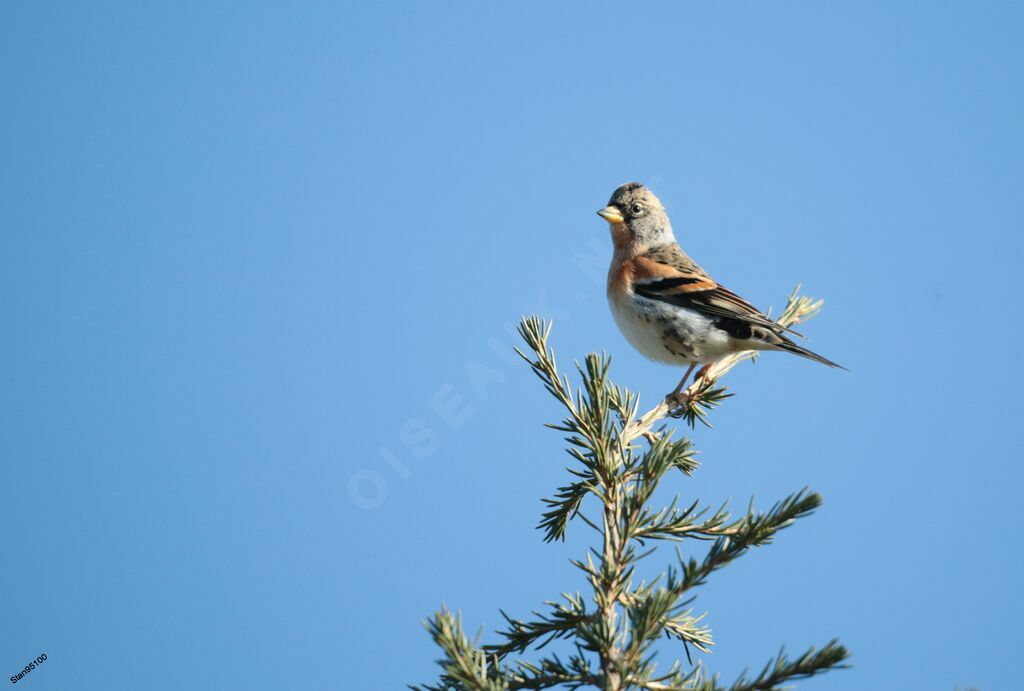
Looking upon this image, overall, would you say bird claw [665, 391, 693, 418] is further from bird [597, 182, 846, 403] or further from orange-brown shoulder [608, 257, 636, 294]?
orange-brown shoulder [608, 257, 636, 294]

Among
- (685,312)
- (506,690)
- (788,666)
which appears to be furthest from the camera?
(685,312)

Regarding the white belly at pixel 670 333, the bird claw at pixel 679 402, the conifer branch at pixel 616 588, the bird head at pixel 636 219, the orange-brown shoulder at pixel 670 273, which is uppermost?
the bird head at pixel 636 219

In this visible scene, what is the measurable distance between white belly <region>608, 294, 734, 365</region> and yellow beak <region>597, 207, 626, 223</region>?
107cm

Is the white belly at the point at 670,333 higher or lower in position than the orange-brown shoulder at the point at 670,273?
lower

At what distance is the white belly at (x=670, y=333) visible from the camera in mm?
5062

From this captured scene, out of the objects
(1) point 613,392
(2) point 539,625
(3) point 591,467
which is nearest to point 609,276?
(1) point 613,392

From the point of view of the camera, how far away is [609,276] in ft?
20.2

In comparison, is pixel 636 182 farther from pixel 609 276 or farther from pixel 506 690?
pixel 506 690

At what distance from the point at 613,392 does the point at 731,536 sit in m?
1.31

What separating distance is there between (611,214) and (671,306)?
58.5 inches

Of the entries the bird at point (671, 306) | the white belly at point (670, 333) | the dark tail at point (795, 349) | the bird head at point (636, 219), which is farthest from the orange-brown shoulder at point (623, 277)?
the dark tail at point (795, 349)

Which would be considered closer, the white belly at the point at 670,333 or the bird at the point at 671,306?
the bird at the point at 671,306

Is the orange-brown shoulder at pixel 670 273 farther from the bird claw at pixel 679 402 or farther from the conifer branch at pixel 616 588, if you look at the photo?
the conifer branch at pixel 616 588

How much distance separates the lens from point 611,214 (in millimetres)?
6539
